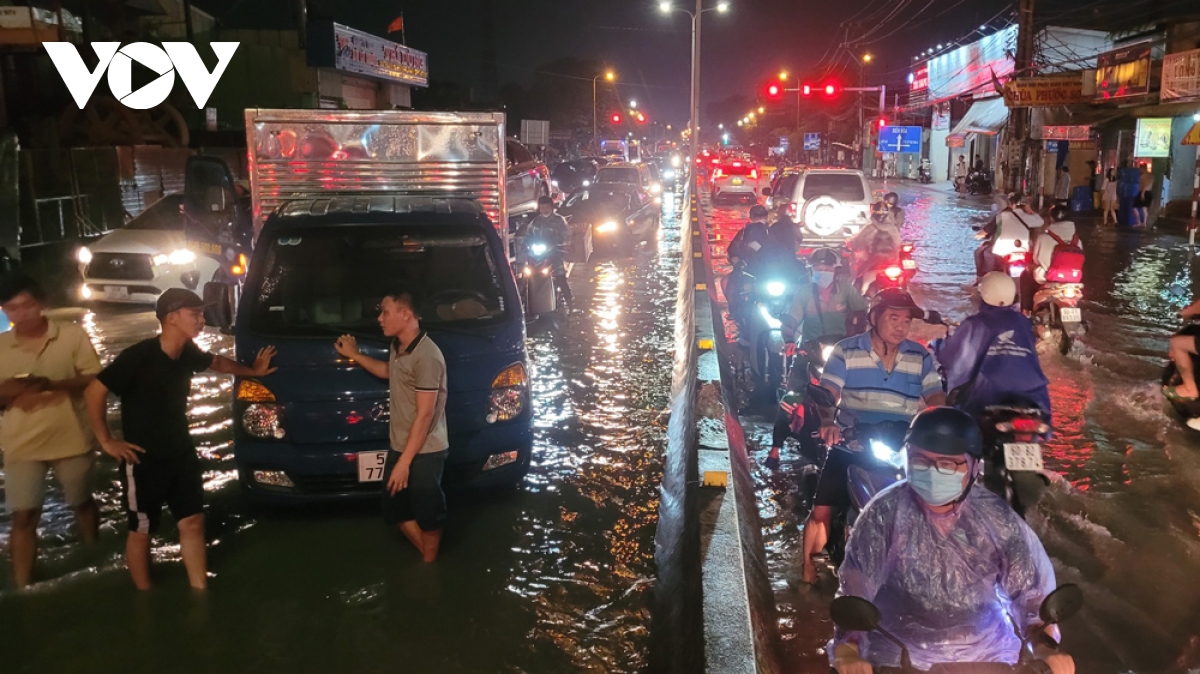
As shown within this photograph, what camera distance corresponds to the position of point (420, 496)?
5.19 meters

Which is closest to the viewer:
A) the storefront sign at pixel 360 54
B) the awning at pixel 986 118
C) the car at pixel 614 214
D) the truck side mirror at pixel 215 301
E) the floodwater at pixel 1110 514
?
the floodwater at pixel 1110 514

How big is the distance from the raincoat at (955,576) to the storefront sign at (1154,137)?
2690cm

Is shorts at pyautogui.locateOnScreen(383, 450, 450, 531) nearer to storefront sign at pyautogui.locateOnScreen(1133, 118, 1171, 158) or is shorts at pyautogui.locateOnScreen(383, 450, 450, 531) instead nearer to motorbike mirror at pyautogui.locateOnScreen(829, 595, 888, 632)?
motorbike mirror at pyautogui.locateOnScreen(829, 595, 888, 632)

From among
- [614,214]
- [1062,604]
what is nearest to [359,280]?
[1062,604]

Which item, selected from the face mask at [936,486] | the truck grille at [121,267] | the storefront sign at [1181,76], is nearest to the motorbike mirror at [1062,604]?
the face mask at [936,486]

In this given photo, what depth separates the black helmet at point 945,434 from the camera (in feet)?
9.86

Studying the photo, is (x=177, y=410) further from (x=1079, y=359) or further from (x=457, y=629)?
(x=1079, y=359)

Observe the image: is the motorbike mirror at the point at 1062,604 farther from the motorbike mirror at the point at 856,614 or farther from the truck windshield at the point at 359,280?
the truck windshield at the point at 359,280

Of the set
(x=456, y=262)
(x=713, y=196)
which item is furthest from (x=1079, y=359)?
(x=713, y=196)

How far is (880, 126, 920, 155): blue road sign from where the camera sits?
5753cm

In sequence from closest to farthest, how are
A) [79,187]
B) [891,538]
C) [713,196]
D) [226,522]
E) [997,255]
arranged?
[891,538] → [226,522] → [997,255] → [79,187] → [713,196]

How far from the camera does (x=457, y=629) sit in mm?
4652

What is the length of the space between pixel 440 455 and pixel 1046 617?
3197 millimetres

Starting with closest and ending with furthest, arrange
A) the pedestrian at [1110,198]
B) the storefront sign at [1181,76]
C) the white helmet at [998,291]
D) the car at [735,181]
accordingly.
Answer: the white helmet at [998,291] < the storefront sign at [1181,76] < the pedestrian at [1110,198] < the car at [735,181]
